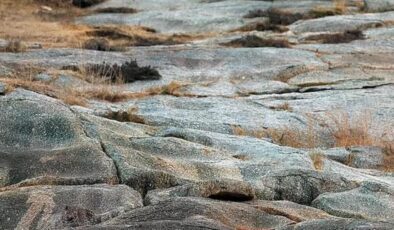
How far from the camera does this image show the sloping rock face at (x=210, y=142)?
8.70 metres

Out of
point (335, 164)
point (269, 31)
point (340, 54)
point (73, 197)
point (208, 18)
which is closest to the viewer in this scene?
point (73, 197)

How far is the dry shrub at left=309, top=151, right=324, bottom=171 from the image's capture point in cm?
1226

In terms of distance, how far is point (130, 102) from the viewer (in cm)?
1764

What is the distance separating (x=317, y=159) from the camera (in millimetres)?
12547

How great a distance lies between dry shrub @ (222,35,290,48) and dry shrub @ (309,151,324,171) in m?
12.9

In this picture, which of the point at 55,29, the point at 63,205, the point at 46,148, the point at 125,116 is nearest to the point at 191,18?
the point at 55,29

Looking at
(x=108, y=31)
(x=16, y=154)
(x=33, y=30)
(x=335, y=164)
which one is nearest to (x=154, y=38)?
(x=108, y=31)

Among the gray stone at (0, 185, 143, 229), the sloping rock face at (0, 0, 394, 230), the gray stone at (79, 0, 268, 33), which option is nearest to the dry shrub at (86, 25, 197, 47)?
the sloping rock face at (0, 0, 394, 230)

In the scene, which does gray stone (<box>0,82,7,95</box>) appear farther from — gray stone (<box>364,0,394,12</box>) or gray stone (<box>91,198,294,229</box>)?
gray stone (<box>364,0,394,12</box>)

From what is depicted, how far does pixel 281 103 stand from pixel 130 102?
122 inches

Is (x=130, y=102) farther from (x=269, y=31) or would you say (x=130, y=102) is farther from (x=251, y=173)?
(x=269, y=31)

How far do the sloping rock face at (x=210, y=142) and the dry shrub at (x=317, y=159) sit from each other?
0.06ft

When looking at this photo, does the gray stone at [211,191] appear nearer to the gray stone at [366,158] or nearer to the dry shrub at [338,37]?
the gray stone at [366,158]

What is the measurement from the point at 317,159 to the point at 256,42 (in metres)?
13.9
